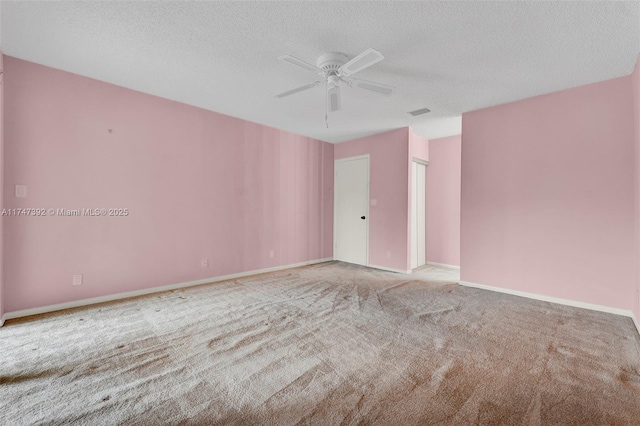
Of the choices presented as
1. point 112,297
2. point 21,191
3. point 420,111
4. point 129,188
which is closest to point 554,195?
point 420,111

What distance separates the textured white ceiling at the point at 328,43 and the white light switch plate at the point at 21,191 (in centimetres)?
132

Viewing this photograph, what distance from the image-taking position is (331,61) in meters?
2.59

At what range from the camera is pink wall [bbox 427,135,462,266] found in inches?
220

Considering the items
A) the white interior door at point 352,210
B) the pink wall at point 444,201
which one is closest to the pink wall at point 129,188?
the white interior door at point 352,210

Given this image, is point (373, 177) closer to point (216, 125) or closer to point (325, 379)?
point (216, 125)

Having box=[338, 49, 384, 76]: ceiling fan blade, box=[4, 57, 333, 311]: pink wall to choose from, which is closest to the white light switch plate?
box=[4, 57, 333, 311]: pink wall

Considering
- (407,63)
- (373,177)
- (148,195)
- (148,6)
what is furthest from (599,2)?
(148,195)

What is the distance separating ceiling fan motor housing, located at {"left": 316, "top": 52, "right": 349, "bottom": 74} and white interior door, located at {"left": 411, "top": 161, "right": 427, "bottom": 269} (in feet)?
10.4

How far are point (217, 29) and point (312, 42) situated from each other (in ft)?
2.62

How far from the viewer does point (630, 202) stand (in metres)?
3.04

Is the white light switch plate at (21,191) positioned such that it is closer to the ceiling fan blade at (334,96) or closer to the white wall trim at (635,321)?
the ceiling fan blade at (334,96)

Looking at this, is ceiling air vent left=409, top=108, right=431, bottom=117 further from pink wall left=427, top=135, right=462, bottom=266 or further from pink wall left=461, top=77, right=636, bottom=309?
pink wall left=427, top=135, right=462, bottom=266

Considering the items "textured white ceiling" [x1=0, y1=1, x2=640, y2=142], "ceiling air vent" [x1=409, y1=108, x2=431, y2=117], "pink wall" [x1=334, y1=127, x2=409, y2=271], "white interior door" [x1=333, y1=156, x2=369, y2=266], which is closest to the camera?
"textured white ceiling" [x1=0, y1=1, x2=640, y2=142]

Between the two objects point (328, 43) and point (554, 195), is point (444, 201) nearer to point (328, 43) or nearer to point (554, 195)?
point (554, 195)
